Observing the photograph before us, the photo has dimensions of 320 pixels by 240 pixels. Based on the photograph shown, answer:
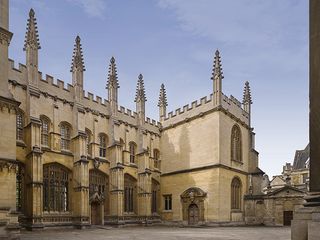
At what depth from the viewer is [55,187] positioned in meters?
29.2

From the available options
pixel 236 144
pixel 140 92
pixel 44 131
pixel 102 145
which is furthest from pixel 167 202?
pixel 44 131

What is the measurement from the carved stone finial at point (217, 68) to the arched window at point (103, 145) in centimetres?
1212

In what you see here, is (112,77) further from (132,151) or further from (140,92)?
(132,151)

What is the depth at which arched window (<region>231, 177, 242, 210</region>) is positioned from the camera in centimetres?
3797

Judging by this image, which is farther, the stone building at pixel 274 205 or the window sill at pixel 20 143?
the stone building at pixel 274 205

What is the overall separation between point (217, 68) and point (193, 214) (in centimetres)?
1461

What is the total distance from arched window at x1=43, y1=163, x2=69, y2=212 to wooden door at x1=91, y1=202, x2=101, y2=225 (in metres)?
3.50

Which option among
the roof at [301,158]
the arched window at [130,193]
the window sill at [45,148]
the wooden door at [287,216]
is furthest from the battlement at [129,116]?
the roof at [301,158]

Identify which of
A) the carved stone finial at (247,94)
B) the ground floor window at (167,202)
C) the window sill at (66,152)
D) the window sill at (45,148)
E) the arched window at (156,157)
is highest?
the carved stone finial at (247,94)

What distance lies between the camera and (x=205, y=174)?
3666 cm

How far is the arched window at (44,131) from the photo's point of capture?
2864cm

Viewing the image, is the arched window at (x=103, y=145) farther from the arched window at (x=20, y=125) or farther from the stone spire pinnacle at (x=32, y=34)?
the stone spire pinnacle at (x=32, y=34)

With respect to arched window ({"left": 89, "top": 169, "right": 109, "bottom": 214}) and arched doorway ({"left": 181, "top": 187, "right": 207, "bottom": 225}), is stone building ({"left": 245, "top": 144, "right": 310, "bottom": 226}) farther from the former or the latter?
arched window ({"left": 89, "top": 169, "right": 109, "bottom": 214})

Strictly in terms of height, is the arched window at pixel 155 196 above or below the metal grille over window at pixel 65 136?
below
